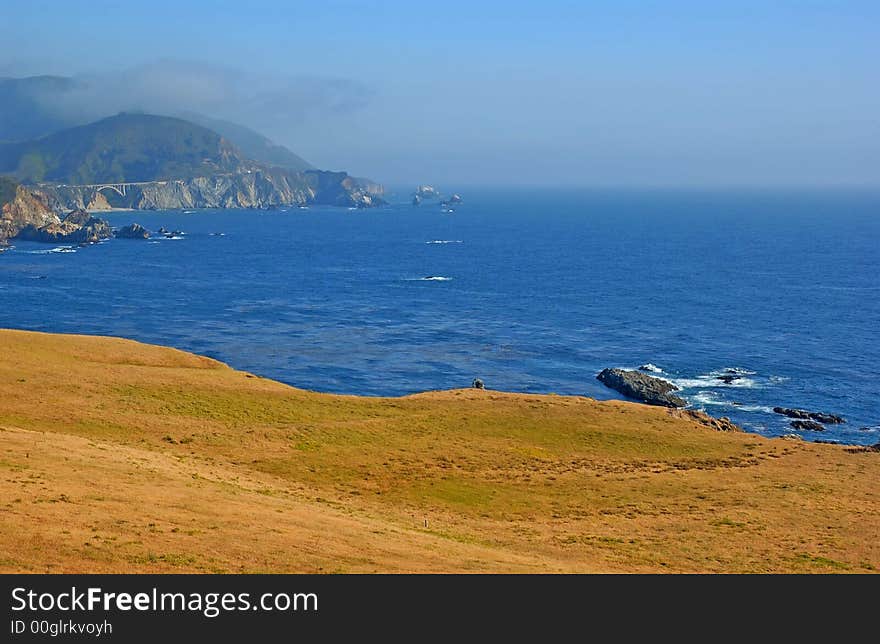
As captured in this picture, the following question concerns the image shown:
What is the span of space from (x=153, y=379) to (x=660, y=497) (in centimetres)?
4490

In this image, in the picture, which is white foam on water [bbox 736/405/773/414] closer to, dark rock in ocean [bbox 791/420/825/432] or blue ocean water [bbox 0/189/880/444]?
blue ocean water [bbox 0/189/880/444]

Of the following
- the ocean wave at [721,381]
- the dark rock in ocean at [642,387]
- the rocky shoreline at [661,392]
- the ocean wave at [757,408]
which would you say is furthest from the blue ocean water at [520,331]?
the dark rock in ocean at [642,387]

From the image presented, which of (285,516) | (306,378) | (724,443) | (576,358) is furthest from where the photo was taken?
(576,358)

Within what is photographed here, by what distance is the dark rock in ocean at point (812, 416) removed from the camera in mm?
96188

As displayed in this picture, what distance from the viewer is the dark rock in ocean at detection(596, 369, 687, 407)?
102 metres

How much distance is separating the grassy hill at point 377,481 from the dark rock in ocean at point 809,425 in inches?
706

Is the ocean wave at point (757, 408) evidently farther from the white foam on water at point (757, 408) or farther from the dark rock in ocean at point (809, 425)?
the dark rock in ocean at point (809, 425)

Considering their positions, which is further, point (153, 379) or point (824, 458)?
point (153, 379)

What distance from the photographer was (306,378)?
114 metres

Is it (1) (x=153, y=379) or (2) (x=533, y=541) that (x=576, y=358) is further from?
(2) (x=533, y=541)

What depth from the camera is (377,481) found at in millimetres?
57812
